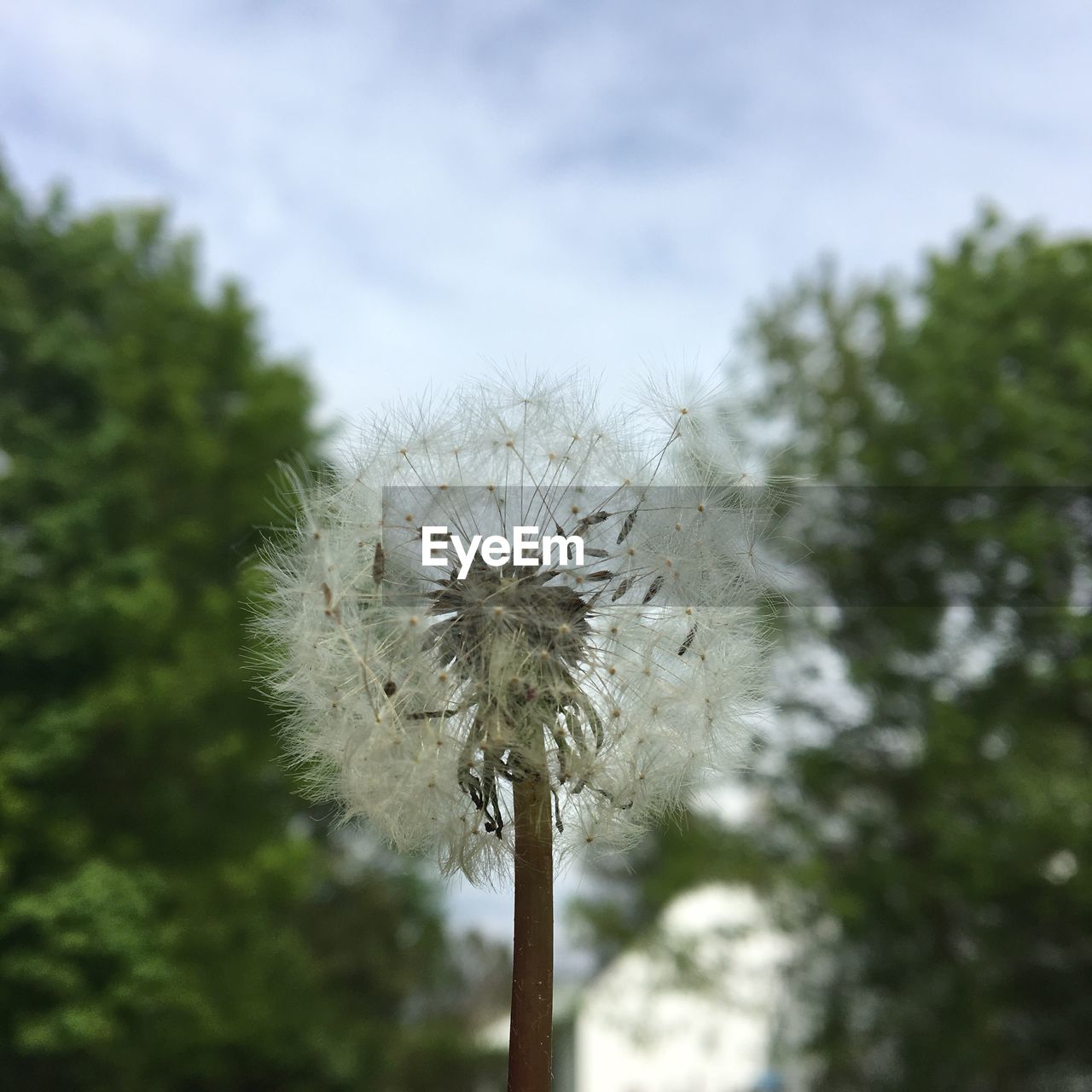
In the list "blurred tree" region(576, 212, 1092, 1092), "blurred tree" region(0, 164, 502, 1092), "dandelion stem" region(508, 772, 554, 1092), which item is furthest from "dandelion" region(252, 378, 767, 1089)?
"blurred tree" region(576, 212, 1092, 1092)

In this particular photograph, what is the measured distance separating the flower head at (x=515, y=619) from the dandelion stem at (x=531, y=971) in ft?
0.83

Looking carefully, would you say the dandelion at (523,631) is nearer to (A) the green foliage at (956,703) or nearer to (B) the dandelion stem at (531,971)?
(B) the dandelion stem at (531,971)

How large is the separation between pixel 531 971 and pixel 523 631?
852 mm

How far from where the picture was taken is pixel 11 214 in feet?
53.4

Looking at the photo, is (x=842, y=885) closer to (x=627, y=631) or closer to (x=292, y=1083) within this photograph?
(x=292, y=1083)

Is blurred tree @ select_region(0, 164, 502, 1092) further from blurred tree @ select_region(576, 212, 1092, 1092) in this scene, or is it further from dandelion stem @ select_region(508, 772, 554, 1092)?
dandelion stem @ select_region(508, 772, 554, 1092)

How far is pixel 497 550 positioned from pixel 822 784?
54.2ft

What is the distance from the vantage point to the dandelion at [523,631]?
3.10 m

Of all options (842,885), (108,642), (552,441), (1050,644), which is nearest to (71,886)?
(108,642)

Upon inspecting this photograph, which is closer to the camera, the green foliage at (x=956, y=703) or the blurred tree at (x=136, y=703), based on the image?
the blurred tree at (x=136, y=703)

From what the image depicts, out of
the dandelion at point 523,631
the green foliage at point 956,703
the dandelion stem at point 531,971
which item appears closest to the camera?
the dandelion stem at point 531,971

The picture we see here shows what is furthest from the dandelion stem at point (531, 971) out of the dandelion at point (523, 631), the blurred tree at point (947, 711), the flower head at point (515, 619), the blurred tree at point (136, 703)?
the blurred tree at point (947, 711)

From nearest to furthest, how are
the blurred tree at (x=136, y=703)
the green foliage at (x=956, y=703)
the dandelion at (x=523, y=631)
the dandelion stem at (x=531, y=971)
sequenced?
the dandelion stem at (x=531, y=971) → the dandelion at (x=523, y=631) → the blurred tree at (x=136, y=703) → the green foliage at (x=956, y=703)

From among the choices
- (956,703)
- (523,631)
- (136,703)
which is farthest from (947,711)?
(523,631)
